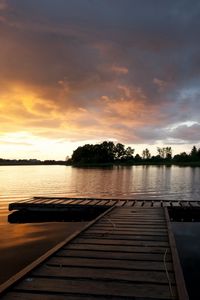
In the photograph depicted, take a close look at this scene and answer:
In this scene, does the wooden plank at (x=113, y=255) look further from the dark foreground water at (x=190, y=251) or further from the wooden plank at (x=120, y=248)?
the dark foreground water at (x=190, y=251)

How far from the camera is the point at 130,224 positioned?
10992mm

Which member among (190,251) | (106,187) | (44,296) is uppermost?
(44,296)

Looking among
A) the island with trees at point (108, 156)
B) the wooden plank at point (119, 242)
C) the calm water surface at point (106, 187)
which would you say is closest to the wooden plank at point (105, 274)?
the wooden plank at point (119, 242)

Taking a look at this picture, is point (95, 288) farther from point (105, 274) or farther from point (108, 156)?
point (108, 156)

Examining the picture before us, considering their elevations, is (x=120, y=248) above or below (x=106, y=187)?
above

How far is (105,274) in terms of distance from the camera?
578cm

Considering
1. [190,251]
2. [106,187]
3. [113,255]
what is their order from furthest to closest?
[106,187] < [190,251] < [113,255]

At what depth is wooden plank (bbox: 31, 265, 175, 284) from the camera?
5.51m

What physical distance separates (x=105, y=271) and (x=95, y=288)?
84 centimetres

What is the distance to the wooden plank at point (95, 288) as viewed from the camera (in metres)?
4.92

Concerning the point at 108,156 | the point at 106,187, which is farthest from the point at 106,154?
the point at 106,187

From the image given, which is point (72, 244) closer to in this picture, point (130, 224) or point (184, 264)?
point (130, 224)

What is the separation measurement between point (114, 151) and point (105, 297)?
18181cm

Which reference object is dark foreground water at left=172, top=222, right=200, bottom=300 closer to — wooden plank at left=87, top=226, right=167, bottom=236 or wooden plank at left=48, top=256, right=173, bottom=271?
wooden plank at left=87, top=226, right=167, bottom=236
